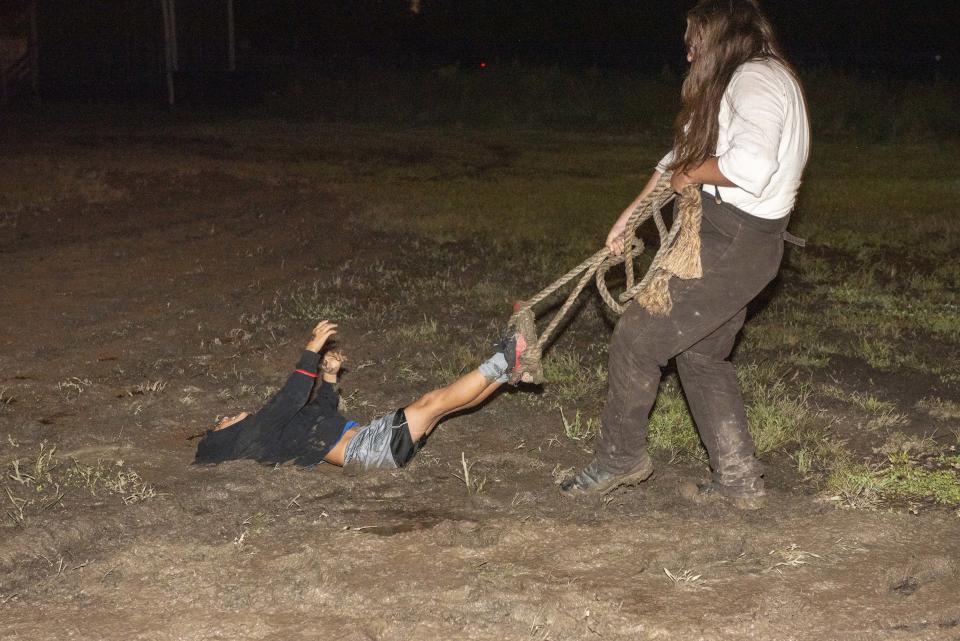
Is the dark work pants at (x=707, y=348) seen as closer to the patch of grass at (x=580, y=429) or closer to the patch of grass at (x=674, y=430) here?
the patch of grass at (x=674, y=430)

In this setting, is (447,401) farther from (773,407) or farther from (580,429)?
(773,407)

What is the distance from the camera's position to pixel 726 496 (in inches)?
162

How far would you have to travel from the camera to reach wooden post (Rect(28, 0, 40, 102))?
22.4m

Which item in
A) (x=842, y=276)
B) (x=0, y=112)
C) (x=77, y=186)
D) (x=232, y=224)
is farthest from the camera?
(x=0, y=112)

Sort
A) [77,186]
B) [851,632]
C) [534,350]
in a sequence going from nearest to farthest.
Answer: [851,632], [534,350], [77,186]

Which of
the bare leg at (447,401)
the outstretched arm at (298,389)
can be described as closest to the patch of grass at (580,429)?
the bare leg at (447,401)

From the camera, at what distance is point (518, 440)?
4.96 metres

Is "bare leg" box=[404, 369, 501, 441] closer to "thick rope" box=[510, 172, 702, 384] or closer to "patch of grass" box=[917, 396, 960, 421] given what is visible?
"thick rope" box=[510, 172, 702, 384]

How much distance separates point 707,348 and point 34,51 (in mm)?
21584

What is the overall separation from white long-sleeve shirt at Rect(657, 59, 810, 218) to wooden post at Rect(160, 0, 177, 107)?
19.5 m

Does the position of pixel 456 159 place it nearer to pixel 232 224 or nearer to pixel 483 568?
pixel 232 224

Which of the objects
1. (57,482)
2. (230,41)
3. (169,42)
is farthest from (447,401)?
(230,41)

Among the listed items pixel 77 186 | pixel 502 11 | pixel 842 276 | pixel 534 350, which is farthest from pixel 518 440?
pixel 502 11

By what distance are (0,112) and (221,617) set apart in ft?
63.3
